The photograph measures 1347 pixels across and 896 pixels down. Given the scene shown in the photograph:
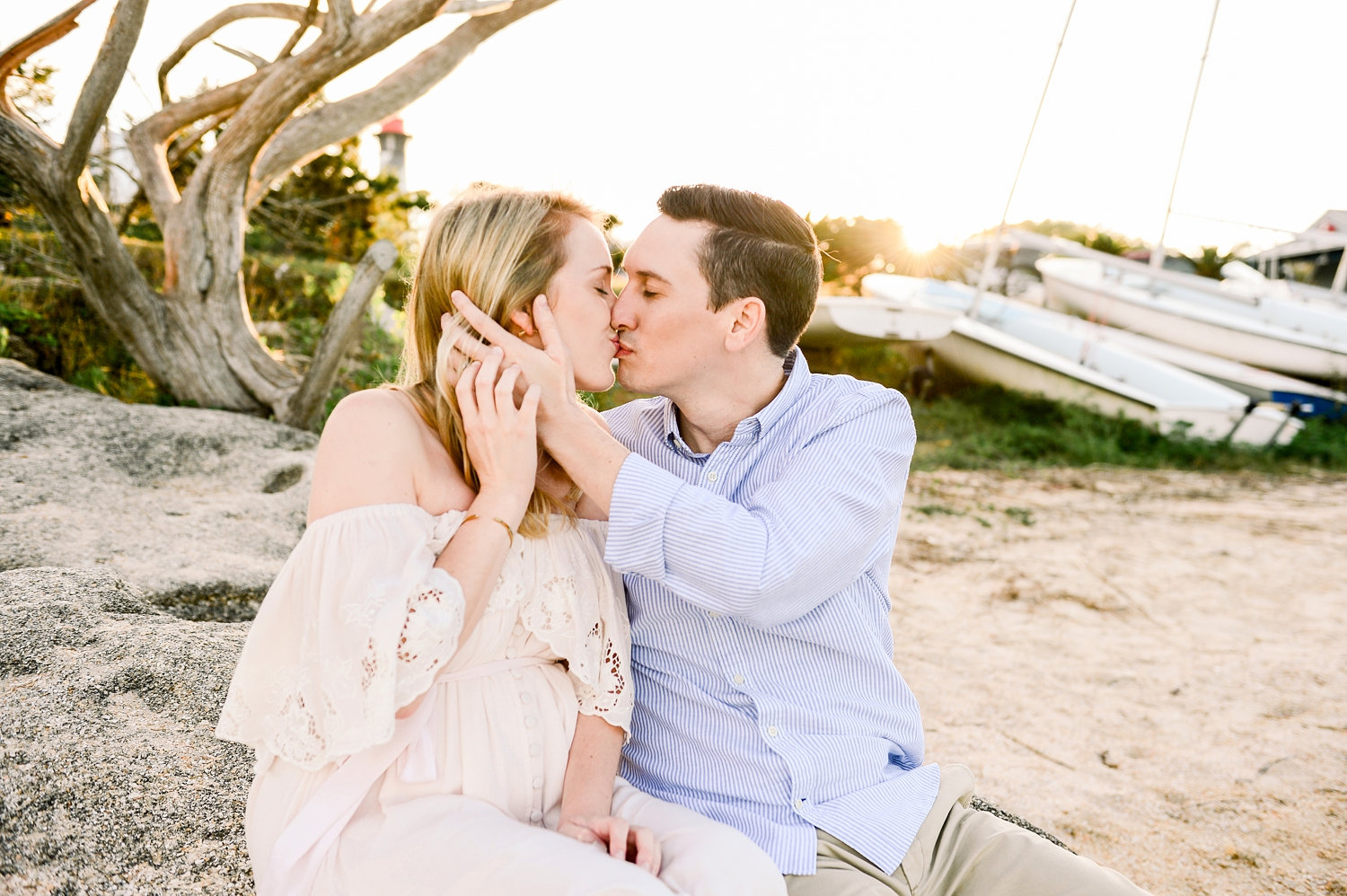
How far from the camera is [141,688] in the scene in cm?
250

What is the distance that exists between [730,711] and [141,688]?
176 centimetres

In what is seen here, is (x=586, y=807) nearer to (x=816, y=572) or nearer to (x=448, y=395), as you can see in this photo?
(x=816, y=572)

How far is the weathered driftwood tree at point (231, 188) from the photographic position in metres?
5.59

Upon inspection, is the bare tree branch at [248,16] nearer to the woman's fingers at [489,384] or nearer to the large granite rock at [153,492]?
the large granite rock at [153,492]

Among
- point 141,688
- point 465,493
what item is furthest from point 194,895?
point 465,493

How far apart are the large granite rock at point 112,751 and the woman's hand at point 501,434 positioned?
1.09 m

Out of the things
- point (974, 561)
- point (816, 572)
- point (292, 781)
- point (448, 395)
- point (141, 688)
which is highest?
point (448, 395)

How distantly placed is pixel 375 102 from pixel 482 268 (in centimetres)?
499

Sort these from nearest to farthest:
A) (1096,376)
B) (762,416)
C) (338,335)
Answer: (762,416) < (338,335) < (1096,376)

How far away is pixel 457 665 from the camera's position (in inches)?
66.9

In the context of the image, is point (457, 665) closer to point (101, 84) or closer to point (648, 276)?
point (648, 276)

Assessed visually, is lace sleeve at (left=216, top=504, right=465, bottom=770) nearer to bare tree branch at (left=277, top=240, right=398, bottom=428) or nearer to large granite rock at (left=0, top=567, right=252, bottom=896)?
large granite rock at (left=0, top=567, right=252, bottom=896)

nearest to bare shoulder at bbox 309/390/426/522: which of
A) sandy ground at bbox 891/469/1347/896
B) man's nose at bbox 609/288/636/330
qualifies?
man's nose at bbox 609/288/636/330

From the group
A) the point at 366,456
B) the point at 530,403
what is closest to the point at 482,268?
the point at 530,403
